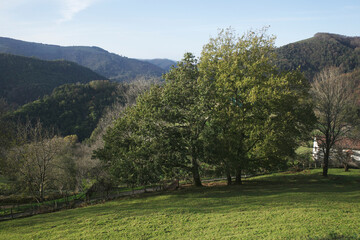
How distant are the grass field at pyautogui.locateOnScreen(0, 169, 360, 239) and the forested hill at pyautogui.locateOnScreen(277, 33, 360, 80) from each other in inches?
4343

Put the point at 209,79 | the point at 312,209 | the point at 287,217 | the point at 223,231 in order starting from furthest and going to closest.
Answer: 1. the point at 209,79
2. the point at 312,209
3. the point at 287,217
4. the point at 223,231

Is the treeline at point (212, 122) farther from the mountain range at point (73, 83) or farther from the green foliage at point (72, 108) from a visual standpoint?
the green foliage at point (72, 108)

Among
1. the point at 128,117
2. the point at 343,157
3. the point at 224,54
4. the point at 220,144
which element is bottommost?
the point at 343,157

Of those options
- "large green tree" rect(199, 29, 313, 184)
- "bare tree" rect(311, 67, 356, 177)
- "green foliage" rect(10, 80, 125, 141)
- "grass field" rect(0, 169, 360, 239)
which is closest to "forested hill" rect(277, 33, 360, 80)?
"green foliage" rect(10, 80, 125, 141)

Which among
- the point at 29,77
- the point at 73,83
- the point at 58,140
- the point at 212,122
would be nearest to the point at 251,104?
the point at 212,122

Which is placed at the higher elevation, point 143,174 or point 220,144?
point 220,144

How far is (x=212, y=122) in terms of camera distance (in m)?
19.9

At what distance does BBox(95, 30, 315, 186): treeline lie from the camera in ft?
66.1

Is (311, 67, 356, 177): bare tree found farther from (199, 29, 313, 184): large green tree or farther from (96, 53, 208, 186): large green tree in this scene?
(96, 53, 208, 186): large green tree

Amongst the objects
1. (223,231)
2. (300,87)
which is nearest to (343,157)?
(300,87)

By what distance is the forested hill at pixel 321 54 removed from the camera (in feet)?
401

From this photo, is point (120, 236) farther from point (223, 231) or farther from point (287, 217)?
point (287, 217)

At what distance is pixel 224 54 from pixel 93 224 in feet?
59.2

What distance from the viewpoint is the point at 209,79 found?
22.6m
